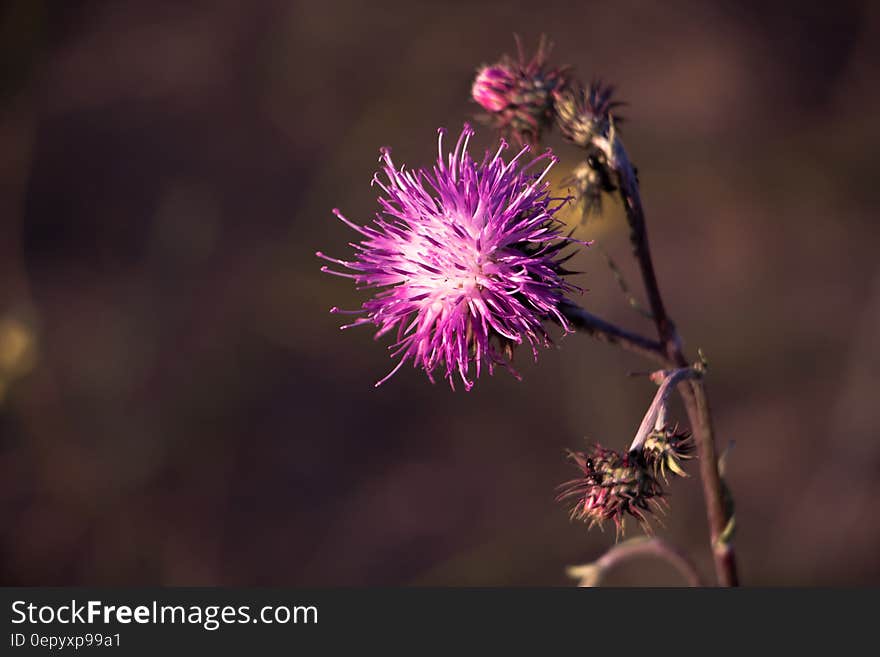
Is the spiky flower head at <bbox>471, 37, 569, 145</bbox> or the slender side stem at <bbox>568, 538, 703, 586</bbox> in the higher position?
the spiky flower head at <bbox>471, 37, 569, 145</bbox>

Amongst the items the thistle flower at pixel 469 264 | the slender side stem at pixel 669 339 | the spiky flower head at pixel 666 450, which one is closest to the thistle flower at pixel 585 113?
the slender side stem at pixel 669 339

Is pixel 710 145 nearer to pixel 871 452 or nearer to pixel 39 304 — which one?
pixel 871 452

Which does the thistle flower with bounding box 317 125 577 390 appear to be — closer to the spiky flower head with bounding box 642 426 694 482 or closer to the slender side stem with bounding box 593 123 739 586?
the slender side stem with bounding box 593 123 739 586

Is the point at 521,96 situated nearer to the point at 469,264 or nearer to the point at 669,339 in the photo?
the point at 469,264

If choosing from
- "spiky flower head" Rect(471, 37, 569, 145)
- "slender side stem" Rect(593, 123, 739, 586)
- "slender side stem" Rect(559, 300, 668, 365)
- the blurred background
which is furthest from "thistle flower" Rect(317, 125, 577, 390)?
the blurred background

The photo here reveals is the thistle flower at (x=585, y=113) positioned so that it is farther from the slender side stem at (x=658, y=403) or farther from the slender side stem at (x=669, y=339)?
the slender side stem at (x=658, y=403)

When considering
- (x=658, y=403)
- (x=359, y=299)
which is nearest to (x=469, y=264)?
(x=658, y=403)
